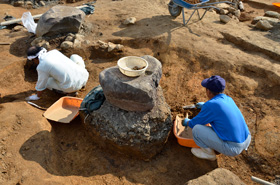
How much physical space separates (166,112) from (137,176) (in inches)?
39.8

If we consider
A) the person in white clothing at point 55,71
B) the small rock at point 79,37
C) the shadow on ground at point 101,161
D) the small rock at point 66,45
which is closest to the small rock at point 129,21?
the small rock at point 79,37

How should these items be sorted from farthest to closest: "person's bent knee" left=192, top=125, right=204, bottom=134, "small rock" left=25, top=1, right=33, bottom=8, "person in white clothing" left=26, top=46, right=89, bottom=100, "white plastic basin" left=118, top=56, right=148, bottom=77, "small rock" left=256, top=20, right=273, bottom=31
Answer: "small rock" left=25, top=1, right=33, bottom=8 → "small rock" left=256, top=20, right=273, bottom=31 → "person in white clothing" left=26, top=46, right=89, bottom=100 → "white plastic basin" left=118, top=56, right=148, bottom=77 → "person's bent knee" left=192, top=125, right=204, bottom=134

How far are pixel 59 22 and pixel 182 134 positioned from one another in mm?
4026

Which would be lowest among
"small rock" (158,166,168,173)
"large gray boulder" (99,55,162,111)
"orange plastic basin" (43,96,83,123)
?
"small rock" (158,166,168,173)

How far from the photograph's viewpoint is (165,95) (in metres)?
4.05

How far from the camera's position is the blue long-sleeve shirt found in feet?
8.39

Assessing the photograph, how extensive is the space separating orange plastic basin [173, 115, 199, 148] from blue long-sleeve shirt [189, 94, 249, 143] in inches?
20.7

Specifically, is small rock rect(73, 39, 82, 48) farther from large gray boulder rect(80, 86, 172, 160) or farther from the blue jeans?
the blue jeans

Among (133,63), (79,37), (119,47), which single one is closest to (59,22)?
(79,37)

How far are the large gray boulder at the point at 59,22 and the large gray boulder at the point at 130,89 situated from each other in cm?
298

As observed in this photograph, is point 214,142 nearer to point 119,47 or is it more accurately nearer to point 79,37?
point 119,47

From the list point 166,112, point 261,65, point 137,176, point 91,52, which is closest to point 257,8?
point 261,65

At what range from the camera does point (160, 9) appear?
273 inches

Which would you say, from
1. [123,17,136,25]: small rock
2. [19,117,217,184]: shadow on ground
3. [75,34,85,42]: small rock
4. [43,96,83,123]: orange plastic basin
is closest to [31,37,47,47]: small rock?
[75,34,85,42]: small rock
